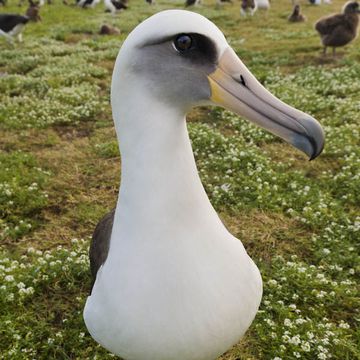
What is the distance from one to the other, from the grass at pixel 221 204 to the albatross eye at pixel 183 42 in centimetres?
225

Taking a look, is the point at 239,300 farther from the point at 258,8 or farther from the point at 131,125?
the point at 258,8

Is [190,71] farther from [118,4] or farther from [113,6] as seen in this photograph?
[118,4]

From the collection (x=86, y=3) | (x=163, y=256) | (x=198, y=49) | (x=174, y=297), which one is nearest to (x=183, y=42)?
(x=198, y=49)

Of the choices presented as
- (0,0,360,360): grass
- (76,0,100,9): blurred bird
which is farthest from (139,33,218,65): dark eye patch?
(76,0,100,9): blurred bird

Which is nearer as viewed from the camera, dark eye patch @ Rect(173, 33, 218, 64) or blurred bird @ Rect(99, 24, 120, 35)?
dark eye patch @ Rect(173, 33, 218, 64)

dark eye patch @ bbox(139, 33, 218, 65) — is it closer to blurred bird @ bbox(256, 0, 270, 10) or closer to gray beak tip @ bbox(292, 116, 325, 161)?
gray beak tip @ bbox(292, 116, 325, 161)

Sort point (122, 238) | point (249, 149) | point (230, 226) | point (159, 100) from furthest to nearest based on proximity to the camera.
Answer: point (249, 149), point (230, 226), point (122, 238), point (159, 100)

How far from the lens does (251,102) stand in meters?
1.87

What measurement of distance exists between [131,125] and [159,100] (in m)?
0.16

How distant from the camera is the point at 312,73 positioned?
938 cm

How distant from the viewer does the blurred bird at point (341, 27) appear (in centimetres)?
1064

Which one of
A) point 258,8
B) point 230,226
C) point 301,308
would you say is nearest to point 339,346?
point 301,308

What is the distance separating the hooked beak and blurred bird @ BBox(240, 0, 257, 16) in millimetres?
18317

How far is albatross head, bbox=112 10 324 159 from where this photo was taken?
184 centimetres
